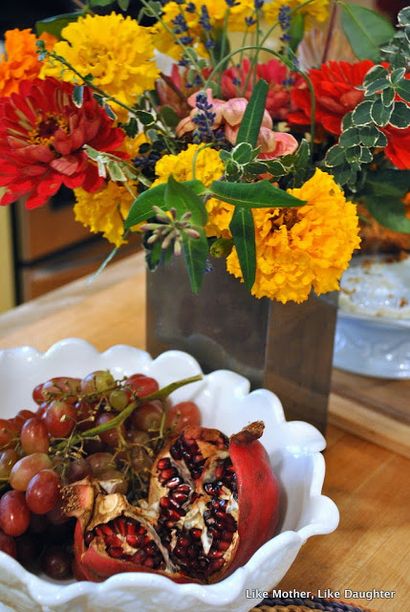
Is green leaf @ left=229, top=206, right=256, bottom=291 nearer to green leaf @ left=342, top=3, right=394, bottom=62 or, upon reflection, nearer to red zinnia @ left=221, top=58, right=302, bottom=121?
red zinnia @ left=221, top=58, right=302, bottom=121

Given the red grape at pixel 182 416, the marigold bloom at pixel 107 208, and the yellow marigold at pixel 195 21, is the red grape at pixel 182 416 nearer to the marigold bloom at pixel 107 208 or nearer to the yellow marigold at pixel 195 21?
the marigold bloom at pixel 107 208

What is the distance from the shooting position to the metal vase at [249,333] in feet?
1.99

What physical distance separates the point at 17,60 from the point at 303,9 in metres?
0.25

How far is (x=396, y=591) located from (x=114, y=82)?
0.42 metres

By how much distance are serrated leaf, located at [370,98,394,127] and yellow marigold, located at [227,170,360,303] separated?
6cm

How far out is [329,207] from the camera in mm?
476

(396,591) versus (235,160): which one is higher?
(235,160)

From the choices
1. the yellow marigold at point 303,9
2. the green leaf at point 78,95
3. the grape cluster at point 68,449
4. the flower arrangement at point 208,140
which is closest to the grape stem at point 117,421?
the grape cluster at point 68,449

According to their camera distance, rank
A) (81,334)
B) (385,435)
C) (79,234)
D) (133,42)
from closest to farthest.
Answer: (133,42) < (385,435) < (81,334) < (79,234)

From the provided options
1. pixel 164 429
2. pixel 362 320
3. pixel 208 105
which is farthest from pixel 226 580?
pixel 362 320

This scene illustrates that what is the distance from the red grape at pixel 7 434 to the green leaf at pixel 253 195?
0.23 metres

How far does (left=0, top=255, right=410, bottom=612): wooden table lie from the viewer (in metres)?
0.56

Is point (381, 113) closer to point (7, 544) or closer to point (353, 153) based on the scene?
point (353, 153)

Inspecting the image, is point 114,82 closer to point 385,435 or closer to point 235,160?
point 235,160
